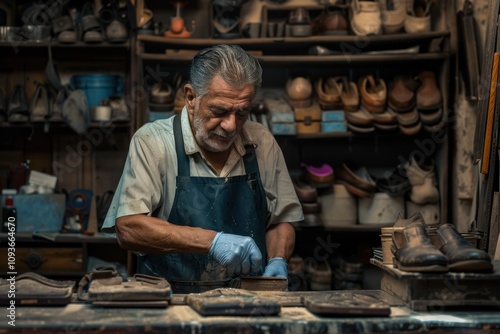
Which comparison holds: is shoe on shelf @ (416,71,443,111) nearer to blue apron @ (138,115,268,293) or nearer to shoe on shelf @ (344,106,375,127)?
shoe on shelf @ (344,106,375,127)

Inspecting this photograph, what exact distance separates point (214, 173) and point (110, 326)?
3.97 ft

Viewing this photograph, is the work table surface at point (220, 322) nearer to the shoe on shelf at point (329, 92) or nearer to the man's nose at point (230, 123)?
the man's nose at point (230, 123)

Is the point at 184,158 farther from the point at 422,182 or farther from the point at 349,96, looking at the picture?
the point at 422,182

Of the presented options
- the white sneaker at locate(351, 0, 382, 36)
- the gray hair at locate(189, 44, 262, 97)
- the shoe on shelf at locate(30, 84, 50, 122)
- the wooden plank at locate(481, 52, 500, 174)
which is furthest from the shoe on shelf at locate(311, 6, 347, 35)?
the gray hair at locate(189, 44, 262, 97)

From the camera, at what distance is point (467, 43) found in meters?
4.55

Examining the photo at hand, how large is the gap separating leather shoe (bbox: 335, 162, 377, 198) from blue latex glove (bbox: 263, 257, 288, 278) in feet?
6.53

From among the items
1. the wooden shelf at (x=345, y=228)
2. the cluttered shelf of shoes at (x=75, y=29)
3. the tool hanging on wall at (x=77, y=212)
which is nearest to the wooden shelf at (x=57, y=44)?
the cluttered shelf of shoes at (x=75, y=29)

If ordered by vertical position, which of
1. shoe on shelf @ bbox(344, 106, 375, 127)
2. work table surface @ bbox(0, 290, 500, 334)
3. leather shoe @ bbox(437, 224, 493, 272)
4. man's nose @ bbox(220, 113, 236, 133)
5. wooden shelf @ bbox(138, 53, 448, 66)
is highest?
wooden shelf @ bbox(138, 53, 448, 66)

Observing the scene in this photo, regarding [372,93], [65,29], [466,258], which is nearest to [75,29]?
[65,29]

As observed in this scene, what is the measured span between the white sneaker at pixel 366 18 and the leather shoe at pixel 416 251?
259 centimetres

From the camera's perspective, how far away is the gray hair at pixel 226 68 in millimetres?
2964

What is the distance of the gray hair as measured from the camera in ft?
9.73

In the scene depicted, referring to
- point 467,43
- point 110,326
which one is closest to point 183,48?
point 467,43

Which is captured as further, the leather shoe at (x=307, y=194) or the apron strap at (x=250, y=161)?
the leather shoe at (x=307, y=194)
